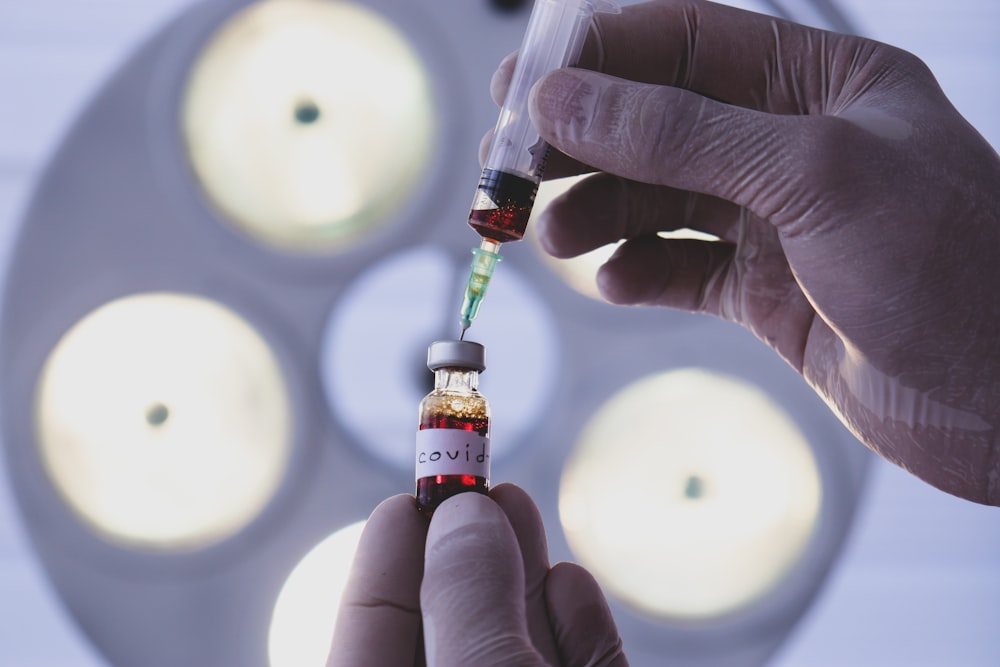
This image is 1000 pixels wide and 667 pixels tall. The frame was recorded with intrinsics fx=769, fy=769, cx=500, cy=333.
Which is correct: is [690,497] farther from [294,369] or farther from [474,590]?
[294,369]

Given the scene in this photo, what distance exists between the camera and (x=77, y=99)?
3.37ft

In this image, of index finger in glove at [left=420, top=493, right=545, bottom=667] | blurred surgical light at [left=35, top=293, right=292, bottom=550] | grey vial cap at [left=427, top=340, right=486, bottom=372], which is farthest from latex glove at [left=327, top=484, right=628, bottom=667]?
blurred surgical light at [left=35, top=293, right=292, bottom=550]

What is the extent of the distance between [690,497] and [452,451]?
357mm

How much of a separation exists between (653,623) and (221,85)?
86 centimetres

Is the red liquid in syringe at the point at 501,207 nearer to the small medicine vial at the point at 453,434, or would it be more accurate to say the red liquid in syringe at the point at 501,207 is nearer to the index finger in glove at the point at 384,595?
the small medicine vial at the point at 453,434

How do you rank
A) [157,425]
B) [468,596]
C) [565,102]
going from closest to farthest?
[468,596] < [565,102] < [157,425]

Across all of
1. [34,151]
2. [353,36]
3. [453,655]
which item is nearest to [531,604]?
[453,655]

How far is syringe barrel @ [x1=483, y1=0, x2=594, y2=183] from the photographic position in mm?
858

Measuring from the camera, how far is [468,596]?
68 cm

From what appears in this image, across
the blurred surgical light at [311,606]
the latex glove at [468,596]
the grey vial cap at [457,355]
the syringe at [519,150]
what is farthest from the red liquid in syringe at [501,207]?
the blurred surgical light at [311,606]

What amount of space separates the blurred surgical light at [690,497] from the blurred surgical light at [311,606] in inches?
11.3

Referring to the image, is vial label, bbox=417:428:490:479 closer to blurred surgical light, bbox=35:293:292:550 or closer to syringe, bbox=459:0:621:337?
syringe, bbox=459:0:621:337

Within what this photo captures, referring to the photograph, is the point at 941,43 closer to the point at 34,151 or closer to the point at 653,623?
the point at 653,623

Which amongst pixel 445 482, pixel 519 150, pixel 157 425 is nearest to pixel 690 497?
pixel 445 482
